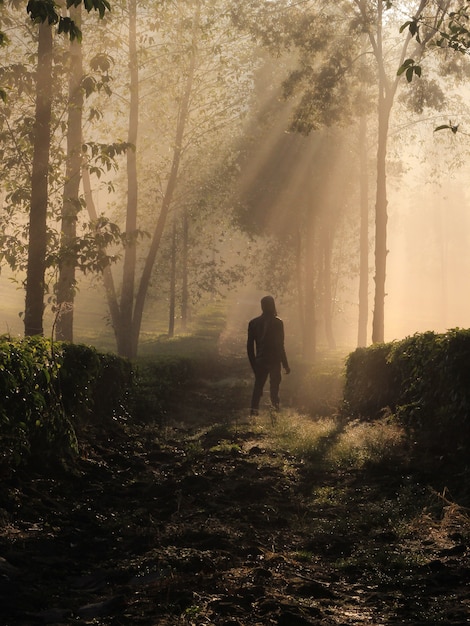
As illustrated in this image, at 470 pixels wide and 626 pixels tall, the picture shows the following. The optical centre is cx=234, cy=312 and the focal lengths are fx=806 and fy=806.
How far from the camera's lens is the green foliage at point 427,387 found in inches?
369

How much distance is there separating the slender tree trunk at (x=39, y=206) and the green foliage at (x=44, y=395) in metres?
1.73

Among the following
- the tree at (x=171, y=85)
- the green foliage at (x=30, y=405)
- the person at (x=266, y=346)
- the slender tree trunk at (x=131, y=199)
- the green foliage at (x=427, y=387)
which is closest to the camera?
the green foliage at (x=30, y=405)

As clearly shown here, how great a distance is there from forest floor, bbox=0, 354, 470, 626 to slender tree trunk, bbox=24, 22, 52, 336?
10.6 feet

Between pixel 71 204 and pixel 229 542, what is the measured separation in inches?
463

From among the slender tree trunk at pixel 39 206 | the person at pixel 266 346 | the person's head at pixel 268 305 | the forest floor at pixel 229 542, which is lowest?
the forest floor at pixel 229 542

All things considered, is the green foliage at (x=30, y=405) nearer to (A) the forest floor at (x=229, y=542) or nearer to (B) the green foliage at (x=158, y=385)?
(A) the forest floor at (x=229, y=542)

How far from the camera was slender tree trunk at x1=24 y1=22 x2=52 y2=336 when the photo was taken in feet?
43.4

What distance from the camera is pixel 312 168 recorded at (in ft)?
116

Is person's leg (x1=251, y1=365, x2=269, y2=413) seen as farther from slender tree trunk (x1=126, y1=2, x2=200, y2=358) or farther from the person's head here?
slender tree trunk (x1=126, y1=2, x2=200, y2=358)

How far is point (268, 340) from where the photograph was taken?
1605cm

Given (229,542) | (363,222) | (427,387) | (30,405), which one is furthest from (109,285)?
(229,542)

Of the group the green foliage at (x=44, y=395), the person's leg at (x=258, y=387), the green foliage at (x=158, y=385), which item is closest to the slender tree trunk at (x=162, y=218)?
the green foliage at (x=158, y=385)

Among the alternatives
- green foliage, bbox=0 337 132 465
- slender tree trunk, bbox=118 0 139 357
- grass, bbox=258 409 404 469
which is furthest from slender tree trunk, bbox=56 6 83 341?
grass, bbox=258 409 404 469

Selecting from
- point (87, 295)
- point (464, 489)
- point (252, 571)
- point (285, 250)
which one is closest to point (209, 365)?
point (285, 250)
